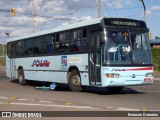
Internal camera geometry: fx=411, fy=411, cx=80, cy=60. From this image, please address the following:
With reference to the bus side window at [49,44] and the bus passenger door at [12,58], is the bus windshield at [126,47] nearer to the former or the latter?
the bus side window at [49,44]

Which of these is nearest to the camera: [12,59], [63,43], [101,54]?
[101,54]

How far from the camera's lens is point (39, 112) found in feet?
38.8

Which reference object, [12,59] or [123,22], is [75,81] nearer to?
[123,22]

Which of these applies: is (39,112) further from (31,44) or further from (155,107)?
(31,44)

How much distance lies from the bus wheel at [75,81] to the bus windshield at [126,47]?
98.0 inches

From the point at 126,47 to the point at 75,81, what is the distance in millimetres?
3219

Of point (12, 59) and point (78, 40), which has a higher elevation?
point (78, 40)

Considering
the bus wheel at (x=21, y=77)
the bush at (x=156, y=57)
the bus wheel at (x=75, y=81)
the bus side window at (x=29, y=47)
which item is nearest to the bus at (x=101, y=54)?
the bus wheel at (x=75, y=81)

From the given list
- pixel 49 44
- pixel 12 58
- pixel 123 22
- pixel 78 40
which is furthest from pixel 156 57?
pixel 123 22

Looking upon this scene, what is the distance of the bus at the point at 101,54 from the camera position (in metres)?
16.5

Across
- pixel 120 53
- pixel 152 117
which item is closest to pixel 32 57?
pixel 120 53

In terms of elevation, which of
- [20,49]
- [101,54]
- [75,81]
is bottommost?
[75,81]

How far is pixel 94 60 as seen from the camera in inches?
674

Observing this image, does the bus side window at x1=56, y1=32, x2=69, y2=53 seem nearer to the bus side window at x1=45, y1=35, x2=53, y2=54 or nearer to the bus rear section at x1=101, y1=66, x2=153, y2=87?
the bus side window at x1=45, y1=35, x2=53, y2=54
